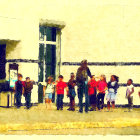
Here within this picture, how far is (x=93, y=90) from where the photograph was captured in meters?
16.9

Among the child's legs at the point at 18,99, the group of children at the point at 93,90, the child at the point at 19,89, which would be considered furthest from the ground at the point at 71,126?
the child's legs at the point at 18,99

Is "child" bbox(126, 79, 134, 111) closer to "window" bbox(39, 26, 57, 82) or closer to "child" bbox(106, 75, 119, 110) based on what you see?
"child" bbox(106, 75, 119, 110)

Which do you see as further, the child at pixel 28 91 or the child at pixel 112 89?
the child at pixel 112 89

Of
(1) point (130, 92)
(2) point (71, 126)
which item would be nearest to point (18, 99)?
(1) point (130, 92)

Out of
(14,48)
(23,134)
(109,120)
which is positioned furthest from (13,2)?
(23,134)

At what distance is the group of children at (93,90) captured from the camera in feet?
55.1

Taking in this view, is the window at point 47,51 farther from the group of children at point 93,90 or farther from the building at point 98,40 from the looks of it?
the group of children at point 93,90

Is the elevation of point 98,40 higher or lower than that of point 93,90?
higher

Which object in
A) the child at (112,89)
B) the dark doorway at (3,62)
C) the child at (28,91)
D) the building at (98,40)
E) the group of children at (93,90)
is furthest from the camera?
the building at (98,40)

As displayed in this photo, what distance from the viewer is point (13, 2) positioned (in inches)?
711

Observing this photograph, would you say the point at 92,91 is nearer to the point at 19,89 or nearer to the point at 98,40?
the point at 19,89

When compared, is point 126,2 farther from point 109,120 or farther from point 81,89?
point 109,120

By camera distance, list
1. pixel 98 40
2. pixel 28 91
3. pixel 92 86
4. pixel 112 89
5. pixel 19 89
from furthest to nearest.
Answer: pixel 98 40, pixel 112 89, pixel 19 89, pixel 28 91, pixel 92 86

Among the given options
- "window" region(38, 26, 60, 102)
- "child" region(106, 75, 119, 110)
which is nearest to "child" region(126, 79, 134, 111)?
"child" region(106, 75, 119, 110)
